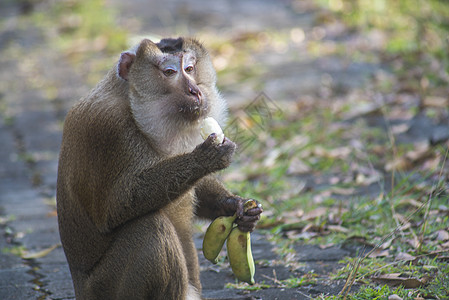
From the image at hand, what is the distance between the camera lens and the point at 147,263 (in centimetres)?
331

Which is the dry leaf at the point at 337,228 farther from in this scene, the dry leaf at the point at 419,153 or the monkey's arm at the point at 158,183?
the monkey's arm at the point at 158,183

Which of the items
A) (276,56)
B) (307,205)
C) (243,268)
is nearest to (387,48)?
(276,56)

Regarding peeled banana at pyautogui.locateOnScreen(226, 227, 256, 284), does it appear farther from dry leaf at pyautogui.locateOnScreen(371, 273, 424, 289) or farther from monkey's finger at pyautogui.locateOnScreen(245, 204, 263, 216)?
dry leaf at pyautogui.locateOnScreen(371, 273, 424, 289)

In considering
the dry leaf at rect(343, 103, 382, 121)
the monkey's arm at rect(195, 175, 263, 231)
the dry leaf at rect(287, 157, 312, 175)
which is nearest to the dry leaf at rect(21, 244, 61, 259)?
the monkey's arm at rect(195, 175, 263, 231)

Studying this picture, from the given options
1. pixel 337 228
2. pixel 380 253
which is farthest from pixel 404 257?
pixel 337 228

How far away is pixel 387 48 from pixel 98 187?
607cm

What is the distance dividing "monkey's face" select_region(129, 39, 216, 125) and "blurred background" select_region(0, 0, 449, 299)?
3.15 feet

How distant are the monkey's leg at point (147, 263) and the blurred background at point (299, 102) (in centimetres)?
96

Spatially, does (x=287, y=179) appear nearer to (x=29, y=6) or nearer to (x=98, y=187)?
(x=98, y=187)

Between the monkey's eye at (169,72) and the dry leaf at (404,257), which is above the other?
the monkey's eye at (169,72)

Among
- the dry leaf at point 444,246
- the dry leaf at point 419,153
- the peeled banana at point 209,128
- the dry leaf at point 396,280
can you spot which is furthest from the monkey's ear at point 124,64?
the dry leaf at point 419,153

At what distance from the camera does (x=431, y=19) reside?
26.1 ft

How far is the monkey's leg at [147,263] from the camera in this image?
3.32 meters

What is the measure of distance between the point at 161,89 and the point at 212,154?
1.73 feet
